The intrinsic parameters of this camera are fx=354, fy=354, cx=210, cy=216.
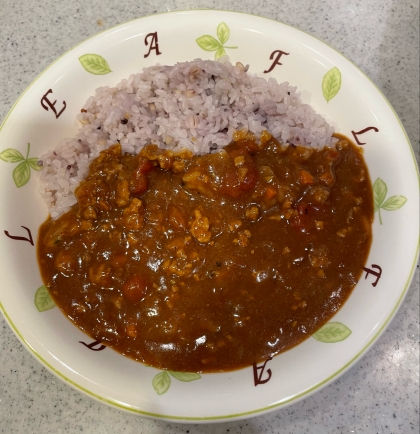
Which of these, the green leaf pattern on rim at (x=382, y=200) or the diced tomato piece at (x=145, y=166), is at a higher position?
the green leaf pattern on rim at (x=382, y=200)

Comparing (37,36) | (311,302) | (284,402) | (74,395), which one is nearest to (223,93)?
(311,302)

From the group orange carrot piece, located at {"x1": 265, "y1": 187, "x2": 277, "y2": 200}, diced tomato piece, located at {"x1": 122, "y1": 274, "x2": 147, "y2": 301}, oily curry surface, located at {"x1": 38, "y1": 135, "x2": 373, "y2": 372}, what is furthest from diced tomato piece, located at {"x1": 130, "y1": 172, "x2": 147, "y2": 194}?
orange carrot piece, located at {"x1": 265, "y1": 187, "x2": 277, "y2": 200}

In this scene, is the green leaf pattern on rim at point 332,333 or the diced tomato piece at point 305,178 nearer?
the green leaf pattern on rim at point 332,333

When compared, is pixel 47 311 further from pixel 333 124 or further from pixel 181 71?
pixel 333 124

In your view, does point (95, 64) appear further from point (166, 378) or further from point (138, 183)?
point (166, 378)

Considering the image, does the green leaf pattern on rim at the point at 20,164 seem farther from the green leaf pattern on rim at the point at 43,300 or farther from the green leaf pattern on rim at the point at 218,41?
the green leaf pattern on rim at the point at 218,41

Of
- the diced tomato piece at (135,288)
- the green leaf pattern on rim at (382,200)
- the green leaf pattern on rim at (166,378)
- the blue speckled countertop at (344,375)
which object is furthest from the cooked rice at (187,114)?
the green leaf pattern on rim at (166,378)

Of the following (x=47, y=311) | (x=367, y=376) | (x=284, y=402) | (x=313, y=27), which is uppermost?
(x=313, y=27)
